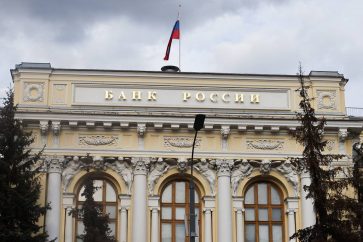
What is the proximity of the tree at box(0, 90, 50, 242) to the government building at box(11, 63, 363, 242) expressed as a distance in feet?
11.2

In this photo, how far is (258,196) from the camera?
112 ft

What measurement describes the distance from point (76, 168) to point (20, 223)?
5.49m

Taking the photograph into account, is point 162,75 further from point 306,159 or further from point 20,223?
point 306,159

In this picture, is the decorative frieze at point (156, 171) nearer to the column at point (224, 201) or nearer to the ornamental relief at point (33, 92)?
the column at point (224, 201)

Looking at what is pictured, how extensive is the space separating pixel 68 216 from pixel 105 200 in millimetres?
1882

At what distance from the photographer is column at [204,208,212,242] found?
3266cm

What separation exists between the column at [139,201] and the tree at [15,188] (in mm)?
4375

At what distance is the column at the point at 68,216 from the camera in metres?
32.1

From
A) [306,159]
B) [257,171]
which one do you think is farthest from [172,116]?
[306,159]

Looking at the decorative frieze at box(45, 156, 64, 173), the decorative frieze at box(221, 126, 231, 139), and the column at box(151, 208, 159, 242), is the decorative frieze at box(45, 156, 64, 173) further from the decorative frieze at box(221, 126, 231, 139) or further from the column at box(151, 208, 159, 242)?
the decorative frieze at box(221, 126, 231, 139)

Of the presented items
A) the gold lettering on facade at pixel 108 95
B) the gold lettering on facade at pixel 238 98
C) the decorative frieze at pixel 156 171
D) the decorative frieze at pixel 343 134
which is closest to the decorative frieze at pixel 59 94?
the gold lettering on facade at pixel 108 95

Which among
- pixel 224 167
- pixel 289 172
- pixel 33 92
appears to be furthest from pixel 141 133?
pixel 289 172

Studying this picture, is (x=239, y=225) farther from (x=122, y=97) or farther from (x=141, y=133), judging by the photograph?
(x=122, y=97)

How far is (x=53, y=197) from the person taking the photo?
32312 millimetres
